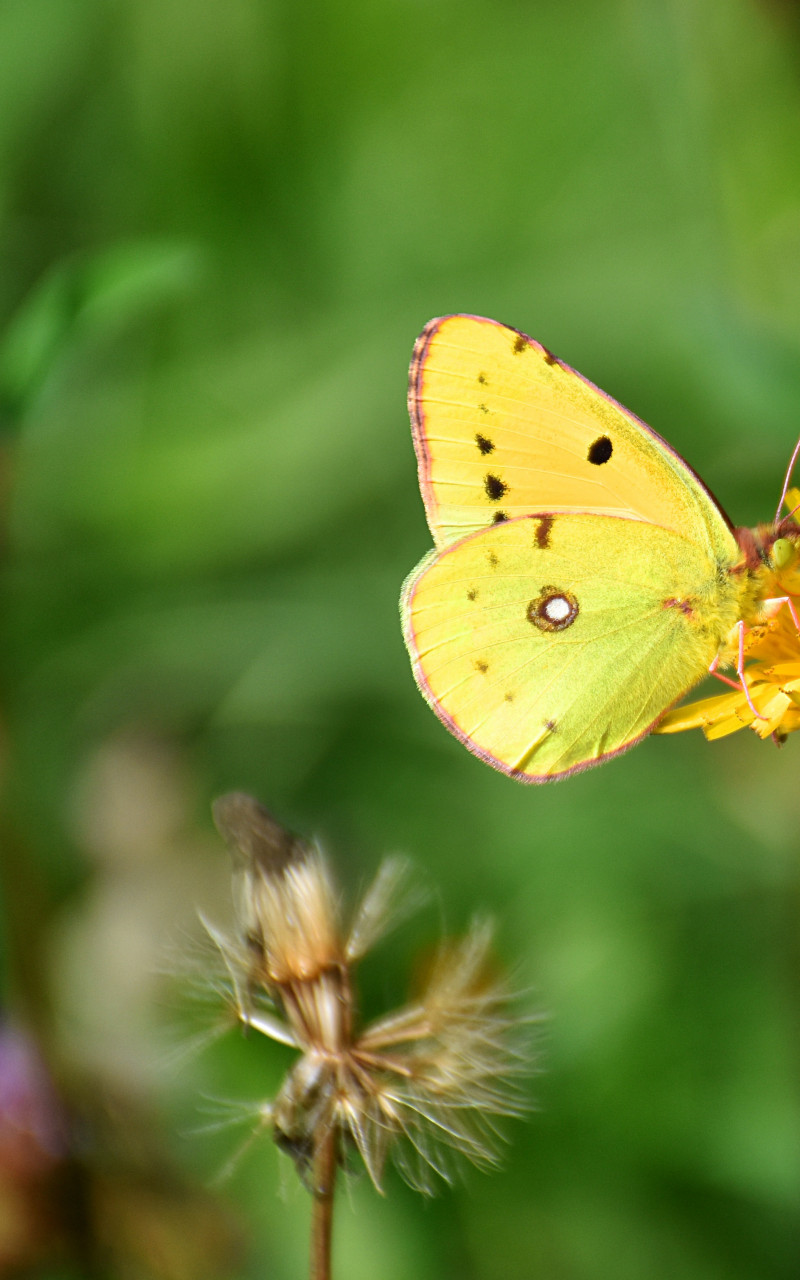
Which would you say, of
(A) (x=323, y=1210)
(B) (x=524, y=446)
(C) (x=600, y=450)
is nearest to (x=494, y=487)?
(B) (x=524, y=446)

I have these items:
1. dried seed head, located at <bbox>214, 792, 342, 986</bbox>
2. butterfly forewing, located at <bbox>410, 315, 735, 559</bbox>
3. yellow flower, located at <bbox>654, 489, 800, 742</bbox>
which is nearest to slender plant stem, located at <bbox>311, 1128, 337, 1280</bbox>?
dried seed head, located at <bbox>214, 792, 342, 986</bbox>

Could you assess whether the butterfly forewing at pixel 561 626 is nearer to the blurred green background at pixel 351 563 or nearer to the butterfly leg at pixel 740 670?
the butterfly leg at pixel 740 670

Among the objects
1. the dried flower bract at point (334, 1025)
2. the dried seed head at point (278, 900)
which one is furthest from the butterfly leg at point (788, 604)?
the dried seed head at point (278, 900)

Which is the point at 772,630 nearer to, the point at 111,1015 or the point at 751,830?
the point at 751,830

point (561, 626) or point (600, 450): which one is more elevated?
point (600, 450)

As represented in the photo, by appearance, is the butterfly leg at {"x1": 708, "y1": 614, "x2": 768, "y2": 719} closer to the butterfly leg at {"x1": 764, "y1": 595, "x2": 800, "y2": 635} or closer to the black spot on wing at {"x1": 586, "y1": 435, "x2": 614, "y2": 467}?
the butterfly leg at {"x1": 764, "y1": 595, "x2": 800, "y2": 635}

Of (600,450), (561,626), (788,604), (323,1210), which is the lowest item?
(323,1210)

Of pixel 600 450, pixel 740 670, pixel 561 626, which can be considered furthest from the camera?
pixel 561 626

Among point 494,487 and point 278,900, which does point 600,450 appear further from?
point 278,900
